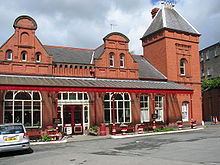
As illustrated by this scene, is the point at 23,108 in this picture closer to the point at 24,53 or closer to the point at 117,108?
the point at 24,53

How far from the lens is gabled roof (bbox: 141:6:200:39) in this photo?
2636 centimetres

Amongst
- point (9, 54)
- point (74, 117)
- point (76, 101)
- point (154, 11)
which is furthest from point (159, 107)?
point (9, 54)

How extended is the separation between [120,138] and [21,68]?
867 centimetres

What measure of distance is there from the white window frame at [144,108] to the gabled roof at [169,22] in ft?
25.6

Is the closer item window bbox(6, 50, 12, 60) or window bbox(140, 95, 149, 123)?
window bbox(6, 50, 12, 60)

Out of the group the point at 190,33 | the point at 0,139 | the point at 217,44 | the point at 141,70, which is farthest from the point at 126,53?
the point at 217,44

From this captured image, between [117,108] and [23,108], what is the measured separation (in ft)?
24.2

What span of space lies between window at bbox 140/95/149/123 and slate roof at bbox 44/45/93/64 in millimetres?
5811

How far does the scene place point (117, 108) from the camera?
68.9 ft

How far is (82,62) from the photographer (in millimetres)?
22000

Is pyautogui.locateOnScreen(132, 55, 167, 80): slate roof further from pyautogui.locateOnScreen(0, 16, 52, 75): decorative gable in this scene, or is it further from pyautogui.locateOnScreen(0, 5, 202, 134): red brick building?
pyautogui.locateOnScreen(0, 16, 52, 75): decorative gable

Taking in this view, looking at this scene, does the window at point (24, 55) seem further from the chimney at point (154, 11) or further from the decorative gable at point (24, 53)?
the chimney at point (154, 11)

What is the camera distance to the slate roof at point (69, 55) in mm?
21316

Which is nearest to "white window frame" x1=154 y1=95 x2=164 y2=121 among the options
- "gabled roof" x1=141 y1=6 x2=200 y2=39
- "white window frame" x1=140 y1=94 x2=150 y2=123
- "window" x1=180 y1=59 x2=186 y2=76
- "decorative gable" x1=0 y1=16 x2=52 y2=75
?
"white window frame" x1=140 y1=94 x2=150 y2=123
